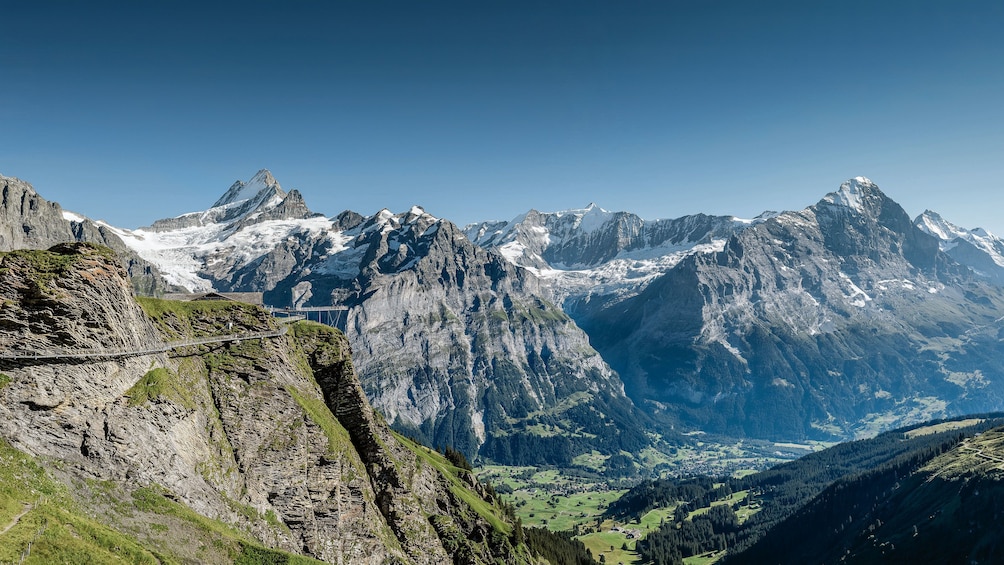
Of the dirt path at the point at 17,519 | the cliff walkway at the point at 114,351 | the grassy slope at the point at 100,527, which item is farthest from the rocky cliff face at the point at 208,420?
the dirt path at the point at 17,519

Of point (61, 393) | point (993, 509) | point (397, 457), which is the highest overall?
point (61, 393)

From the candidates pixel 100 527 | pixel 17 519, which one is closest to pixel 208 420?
pixel 100 527

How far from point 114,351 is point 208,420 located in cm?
1360

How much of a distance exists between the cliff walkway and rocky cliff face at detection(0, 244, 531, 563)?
20cm

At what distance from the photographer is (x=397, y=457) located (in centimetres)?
9325

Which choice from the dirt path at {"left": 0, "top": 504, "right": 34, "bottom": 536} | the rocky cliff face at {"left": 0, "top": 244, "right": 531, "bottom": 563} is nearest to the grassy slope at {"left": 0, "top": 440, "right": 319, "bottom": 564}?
the dirt path at {"left": 0, "top": 504, "right": 34, "bottom": 536}

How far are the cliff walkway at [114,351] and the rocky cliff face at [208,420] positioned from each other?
0.20 metres

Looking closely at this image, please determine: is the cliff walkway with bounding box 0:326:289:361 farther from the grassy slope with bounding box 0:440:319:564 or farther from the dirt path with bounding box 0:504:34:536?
the dirt path with bounding box 0:504:34:536

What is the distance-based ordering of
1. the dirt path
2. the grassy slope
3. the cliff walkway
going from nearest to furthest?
the dirt path → the grassy slope → the cliff walkway

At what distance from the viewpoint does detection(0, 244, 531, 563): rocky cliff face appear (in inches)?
1935

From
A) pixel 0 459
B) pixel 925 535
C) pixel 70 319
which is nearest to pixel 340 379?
pixel 70 319

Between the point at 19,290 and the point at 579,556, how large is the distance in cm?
17813

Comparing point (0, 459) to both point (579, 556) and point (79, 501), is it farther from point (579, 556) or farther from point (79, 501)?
point (579, 556)

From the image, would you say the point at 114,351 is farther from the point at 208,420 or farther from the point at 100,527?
the point at 100,527
